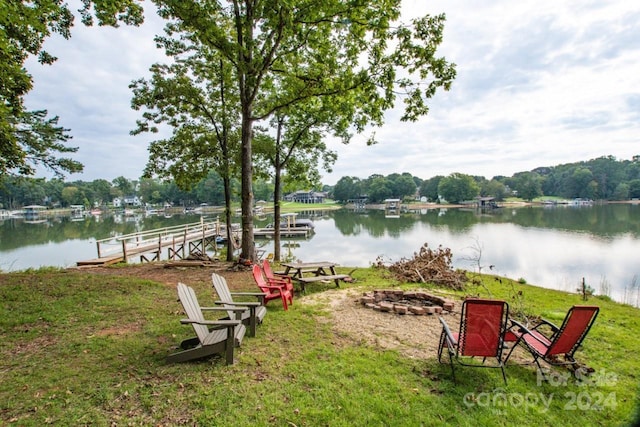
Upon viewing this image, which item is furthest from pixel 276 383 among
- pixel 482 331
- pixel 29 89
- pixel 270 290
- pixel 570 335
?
pixel 29 89

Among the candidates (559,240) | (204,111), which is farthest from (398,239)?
(204,111)

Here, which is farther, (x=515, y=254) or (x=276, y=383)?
(x=515, y=254)

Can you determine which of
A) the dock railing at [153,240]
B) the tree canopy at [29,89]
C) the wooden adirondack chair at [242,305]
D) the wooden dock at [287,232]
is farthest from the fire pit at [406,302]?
the wooden dock at [287,232]

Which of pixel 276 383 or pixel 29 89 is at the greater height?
pixel 29 89

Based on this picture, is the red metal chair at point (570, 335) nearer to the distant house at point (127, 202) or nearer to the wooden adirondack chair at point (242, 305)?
the wooden adirondack chair at point (242, 305)

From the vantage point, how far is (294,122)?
44.7ft

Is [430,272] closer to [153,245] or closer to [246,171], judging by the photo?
[246,171]

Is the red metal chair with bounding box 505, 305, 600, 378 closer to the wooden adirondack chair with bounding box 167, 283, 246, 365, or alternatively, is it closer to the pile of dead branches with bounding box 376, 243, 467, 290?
the wooden adirondack chair with bounding box 167, 283, 246, 365

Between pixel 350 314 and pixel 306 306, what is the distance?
1.04 m

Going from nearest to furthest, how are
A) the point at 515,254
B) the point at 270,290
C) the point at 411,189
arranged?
the point at 270,290 → the point at 515,254 → the point at 411,189

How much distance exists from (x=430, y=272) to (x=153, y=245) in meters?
16.1

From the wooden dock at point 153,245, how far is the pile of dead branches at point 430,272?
10512 mm

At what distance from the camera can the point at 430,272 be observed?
9.92m

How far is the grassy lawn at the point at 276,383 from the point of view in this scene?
2.95 m
